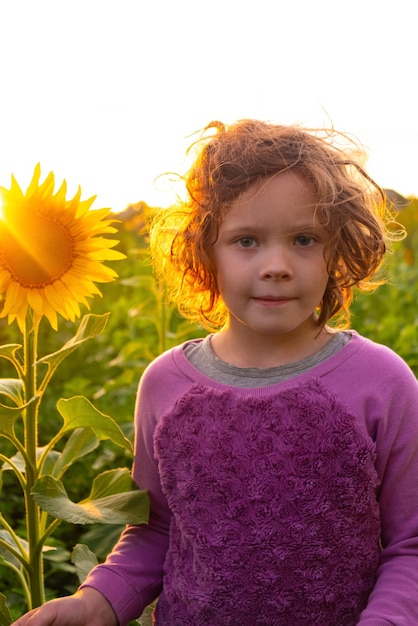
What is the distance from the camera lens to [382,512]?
1.48m

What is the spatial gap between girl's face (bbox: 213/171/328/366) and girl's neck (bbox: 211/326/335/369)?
0.05 metres

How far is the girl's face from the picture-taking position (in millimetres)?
1434

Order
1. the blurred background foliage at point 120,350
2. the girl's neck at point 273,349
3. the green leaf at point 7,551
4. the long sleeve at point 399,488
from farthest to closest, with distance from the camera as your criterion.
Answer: the blurred background foliage at point 120,350
the green leaf at point 7,551
the girl's neck at point 273,349
the long sleeve at point 399,488

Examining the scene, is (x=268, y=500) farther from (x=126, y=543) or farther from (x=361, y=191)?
(x=361, y=191)

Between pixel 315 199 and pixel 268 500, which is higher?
pixel 315 199

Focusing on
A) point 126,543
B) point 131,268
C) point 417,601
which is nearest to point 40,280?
point 126,543

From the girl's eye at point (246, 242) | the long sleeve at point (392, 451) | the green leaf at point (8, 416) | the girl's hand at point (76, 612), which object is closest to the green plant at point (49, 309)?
the green leaf at point (8, 416)

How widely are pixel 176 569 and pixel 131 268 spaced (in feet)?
13.3

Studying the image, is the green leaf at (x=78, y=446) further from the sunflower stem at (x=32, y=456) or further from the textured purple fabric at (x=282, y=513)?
the textured purple fabric at (x=282, y=513)

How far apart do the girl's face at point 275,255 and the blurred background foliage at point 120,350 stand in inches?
9.9

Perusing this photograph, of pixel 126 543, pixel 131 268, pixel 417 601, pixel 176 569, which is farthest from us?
pixel 131 268

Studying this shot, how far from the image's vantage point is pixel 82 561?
1.83 meters

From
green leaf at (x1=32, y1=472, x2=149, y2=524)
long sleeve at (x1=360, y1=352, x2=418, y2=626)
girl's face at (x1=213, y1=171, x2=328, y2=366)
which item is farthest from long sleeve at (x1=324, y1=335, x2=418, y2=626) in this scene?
green leaf at (x1=32, y1=472, x2=149, y2=524)

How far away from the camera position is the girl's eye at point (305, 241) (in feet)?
4.79
